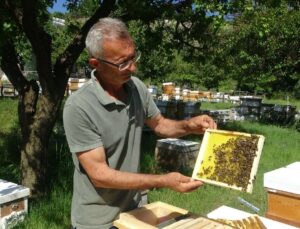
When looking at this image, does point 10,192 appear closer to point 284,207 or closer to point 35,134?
point 35,134

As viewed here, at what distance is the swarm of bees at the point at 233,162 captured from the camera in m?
2.15

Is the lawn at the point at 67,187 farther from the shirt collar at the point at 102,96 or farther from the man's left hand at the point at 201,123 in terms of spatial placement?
the shirt collar at the point at 102,96

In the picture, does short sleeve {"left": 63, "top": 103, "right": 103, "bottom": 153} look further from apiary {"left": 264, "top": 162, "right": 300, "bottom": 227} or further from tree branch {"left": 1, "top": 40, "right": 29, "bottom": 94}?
tree branch {"left": 1, "top": 40, "right": 29, "bottom": 94}

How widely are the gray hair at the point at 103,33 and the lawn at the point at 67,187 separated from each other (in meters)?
2.52

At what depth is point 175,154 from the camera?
6.69m

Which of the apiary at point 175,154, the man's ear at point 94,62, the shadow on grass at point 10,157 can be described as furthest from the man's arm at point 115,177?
the apiary at point 175,154

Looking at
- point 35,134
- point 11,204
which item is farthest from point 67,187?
point 11,204

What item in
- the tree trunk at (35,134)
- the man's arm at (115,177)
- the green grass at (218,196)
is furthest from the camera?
the green grass at (218,196)

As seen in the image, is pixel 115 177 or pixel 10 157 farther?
pixel 10 157

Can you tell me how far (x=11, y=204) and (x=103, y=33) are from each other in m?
2.57

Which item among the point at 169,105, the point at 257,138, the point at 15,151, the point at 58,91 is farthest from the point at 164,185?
the point at 169,105

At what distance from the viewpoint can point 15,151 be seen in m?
6.77

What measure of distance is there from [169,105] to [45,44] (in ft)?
20.7

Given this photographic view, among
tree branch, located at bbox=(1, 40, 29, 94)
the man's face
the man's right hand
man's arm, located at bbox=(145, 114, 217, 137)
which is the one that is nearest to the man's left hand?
man's arm, located at bbox=(145, 114, 217, 137)
